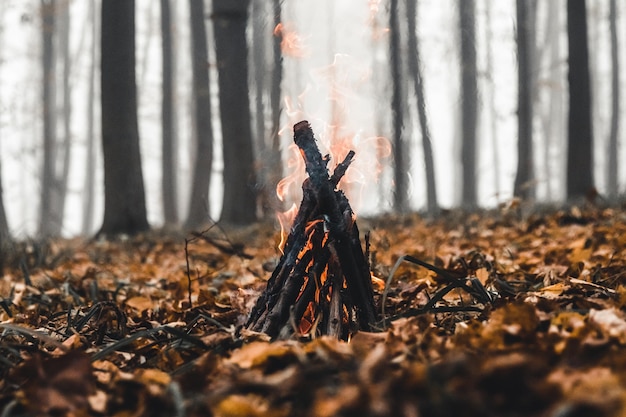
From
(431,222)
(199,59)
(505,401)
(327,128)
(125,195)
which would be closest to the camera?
(505,401)

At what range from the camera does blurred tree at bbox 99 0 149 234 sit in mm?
7699

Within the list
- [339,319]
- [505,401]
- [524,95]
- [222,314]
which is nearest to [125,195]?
[222,314]

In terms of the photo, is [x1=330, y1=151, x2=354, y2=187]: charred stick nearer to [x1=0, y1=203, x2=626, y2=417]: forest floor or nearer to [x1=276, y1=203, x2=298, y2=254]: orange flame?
[x1=276, y1=203, x2=298, y2=254]: orange flame

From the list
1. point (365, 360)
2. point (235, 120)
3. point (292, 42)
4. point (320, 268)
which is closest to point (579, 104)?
point (235, 120)

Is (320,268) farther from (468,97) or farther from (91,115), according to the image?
(91,115)

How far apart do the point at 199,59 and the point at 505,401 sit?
14806mm

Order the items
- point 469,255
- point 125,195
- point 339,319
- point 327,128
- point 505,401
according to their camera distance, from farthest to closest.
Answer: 1. point 125,195
2. point 469,255
3. point 327,128
4. point 339,319
5. point 505,401

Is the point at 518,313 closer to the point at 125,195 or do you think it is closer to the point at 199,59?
the point at 125,195

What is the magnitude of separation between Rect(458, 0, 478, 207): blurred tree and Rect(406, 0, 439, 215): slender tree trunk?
1.02 meters

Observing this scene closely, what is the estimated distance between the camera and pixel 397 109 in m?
12.8

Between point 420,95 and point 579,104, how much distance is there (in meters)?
8.34

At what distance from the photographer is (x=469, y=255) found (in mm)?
3125

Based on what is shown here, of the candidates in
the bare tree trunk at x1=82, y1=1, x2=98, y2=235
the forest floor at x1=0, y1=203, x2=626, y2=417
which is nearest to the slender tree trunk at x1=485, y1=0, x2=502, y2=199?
the bare tree trunk at x1=82, y1=1, x2=98, y2=235

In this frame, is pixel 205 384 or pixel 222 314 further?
pixel 222 314
